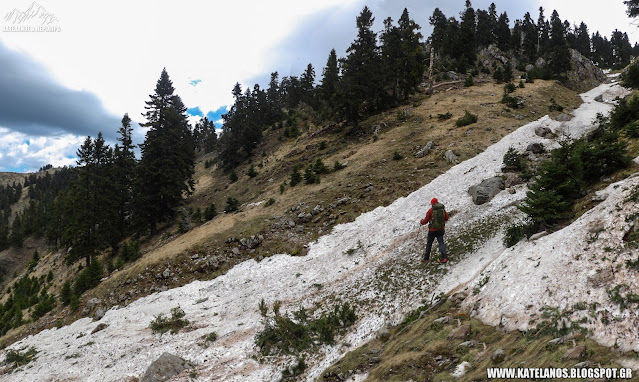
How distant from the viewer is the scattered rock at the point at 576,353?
18.1 feet

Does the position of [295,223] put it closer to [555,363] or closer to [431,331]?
[431,331]

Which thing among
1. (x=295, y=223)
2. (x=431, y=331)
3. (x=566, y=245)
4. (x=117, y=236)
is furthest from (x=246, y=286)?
(x=117, y=236)

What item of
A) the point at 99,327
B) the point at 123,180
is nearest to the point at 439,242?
the point at 99,327

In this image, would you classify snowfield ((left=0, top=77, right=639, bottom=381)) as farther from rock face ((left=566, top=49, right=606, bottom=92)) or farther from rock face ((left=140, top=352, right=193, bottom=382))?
rock face ((left=566, top=49, right=606, bottom=92))

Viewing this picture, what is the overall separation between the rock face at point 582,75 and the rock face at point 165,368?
68.7 metres

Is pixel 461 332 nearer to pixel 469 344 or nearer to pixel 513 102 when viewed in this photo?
pixel 469 344

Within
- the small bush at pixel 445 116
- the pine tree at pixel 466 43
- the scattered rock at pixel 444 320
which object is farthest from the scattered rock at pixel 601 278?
the pine tree at pixel 466 43

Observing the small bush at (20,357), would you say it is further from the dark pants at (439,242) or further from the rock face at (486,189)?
the rock face at (486,189)

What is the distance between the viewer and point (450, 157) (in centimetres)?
2738

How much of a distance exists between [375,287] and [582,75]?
73439 mm

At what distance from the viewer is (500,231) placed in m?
13.6

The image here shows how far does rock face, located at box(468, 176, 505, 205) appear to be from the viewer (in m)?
18.1

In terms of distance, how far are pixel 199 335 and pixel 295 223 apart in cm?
1187

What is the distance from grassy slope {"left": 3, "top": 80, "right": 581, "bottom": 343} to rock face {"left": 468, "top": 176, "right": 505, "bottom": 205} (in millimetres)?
5333
